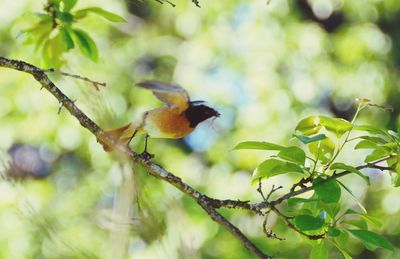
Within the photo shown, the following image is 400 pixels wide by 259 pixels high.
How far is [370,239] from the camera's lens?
1.27 meters

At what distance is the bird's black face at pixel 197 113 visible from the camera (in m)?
1.37

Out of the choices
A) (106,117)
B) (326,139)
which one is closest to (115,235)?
(106,117)

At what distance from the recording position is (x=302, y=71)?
409 centimetres

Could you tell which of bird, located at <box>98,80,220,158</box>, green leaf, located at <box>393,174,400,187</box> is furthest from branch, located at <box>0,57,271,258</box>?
green leaf, located at <box>393,174,400,187</box>

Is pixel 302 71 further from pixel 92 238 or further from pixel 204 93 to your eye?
pixel 92 238

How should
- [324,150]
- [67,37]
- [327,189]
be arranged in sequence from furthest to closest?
1. [67,37]
2. [324,150]
3. [327,189]

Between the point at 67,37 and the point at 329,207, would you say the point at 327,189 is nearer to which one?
the point at 329,207

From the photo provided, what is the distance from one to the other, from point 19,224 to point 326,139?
2818mm

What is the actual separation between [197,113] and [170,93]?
8 cm

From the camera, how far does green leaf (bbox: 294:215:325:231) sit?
1.26 metres

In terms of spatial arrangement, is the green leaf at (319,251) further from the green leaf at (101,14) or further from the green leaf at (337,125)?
the green leaf at (101,14)

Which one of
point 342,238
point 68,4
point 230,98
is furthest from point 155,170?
point 230,98

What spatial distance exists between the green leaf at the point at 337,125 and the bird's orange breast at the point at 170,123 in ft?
0.86

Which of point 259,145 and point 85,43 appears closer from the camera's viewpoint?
point 259,145
